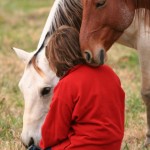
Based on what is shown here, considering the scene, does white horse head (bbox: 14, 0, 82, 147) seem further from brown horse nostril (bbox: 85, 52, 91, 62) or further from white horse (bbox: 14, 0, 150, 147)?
brown horse nostril (bbox: 85, 52, 91, 62)

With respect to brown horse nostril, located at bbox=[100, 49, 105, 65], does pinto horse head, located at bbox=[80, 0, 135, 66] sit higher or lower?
higher

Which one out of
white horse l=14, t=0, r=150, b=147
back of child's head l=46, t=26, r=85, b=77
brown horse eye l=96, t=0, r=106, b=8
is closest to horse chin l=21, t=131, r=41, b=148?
white horse l=14, t=0, r=150, b=147

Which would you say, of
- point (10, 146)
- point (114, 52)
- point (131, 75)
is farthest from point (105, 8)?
point (114, 52)

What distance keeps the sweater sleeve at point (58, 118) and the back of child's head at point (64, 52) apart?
0.16 m

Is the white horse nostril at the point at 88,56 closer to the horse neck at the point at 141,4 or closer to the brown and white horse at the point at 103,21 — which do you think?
the brown and white horse at the point at 103,21

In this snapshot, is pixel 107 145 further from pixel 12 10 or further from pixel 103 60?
pixel 12 10

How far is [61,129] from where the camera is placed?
148 inches

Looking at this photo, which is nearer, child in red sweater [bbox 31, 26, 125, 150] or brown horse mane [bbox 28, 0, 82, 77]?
child in red sweater [bbox 31, 26, 125, 150]

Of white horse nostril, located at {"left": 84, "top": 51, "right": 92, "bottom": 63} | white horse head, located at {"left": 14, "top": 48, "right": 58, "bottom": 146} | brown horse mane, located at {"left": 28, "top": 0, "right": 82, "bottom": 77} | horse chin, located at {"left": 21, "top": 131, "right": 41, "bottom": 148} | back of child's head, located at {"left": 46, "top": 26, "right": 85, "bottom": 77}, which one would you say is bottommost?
horse chin, located at {"left": 21, "top": 131, "right": 41, "bottom": 148}

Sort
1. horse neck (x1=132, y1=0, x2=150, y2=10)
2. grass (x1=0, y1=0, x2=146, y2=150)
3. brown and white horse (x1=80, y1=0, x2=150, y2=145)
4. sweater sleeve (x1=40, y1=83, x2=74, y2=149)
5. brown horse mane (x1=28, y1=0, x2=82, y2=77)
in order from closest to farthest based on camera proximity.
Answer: sweater sleeve (x1=40, y1=83, x2=74, y2=149) < brown and white horse (x1=80, y1=0, x2=150, y2=145) < horse neck (x1=132, y1=0, x2=150, y2=10) < brown horse mane (x1=28, y1=0, x2=82, y2=77) < grass (x1=0, y1=0, x2=146, y2=150)

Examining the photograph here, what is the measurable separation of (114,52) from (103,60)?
5.90 meters

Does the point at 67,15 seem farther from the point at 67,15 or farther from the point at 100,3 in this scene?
the point at 100,3

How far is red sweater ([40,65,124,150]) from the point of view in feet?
12.1

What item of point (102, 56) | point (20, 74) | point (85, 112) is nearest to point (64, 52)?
point (102, 56)
